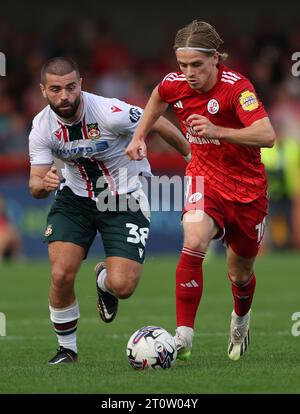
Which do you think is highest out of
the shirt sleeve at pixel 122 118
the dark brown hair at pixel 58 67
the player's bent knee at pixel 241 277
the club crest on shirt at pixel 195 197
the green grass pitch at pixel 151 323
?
the dark brown hair at pixel 58 67

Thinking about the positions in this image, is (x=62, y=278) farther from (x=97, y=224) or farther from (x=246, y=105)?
(x=246, y=105)

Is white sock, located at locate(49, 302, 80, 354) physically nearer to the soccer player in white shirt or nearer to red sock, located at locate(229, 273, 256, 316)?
the soccer player in white shirt

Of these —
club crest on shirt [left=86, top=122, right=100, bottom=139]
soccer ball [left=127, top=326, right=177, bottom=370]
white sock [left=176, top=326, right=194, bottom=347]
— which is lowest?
soccer ball [left=127, top=326, right=177, bottom=370]

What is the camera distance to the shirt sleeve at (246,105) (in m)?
7.52

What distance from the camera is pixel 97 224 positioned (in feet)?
28.0

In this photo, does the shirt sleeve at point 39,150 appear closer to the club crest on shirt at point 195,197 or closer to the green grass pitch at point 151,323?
the club crest on shirt at point 195,197

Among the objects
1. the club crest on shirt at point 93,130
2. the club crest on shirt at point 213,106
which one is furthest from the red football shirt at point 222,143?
the club crest on shirt at point 93,130

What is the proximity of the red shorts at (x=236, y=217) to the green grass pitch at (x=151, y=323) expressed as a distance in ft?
2.74

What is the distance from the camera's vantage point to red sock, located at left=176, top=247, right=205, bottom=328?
7652 millimetres

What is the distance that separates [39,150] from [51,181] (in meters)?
0.64

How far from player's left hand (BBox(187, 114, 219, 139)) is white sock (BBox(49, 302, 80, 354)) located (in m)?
1.82

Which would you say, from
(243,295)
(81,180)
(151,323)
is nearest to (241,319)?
(243,295)

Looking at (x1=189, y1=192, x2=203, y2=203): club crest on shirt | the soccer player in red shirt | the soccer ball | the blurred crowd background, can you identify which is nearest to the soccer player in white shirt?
the soccer player in red shirt
